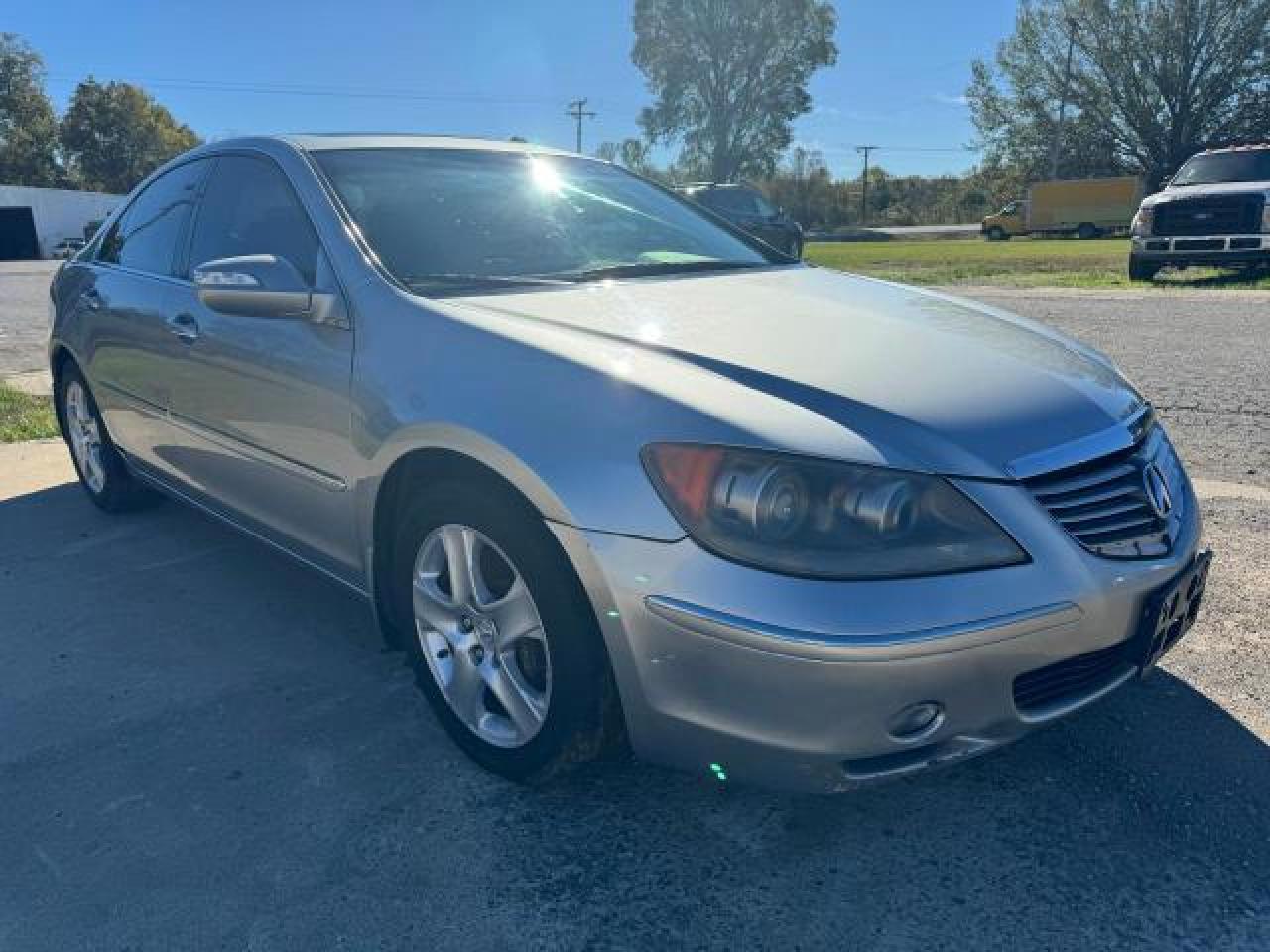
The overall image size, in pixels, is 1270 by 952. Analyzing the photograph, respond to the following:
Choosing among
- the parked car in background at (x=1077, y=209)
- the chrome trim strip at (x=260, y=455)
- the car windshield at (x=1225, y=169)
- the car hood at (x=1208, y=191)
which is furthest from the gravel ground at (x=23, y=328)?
the parked car in background at (x=1077, y=209)

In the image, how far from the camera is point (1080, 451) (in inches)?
82.4

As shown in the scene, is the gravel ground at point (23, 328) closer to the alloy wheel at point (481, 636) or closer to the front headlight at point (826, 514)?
the alloy wheel at point (481, 636)

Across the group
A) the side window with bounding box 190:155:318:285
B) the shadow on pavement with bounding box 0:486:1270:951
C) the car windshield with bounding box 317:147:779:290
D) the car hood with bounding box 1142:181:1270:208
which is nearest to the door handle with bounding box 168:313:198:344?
the side window with bounding box 190:155:318:285

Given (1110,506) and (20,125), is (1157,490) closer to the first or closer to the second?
(1110,506)

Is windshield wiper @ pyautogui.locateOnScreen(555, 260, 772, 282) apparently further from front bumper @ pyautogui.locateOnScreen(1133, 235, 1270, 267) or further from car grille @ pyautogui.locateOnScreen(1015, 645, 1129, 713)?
front bumper @ pyautogui.locateOnScreen(1133, 235, 1270, 267)

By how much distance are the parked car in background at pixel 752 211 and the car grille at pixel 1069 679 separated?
16.2m

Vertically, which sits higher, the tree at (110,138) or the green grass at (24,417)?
the tree at (110,138)

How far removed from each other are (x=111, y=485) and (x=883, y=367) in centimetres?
371

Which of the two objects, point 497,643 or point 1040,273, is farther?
point 1040,273

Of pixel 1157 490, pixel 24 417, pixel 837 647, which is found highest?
pixel 1157 490

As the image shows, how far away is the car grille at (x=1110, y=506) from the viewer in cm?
199

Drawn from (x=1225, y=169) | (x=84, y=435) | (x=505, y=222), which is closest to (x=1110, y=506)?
(x=505, y=222)

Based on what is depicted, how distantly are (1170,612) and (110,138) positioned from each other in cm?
8012

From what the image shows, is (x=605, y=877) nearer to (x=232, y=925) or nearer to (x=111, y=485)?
(x=232, y=925)
